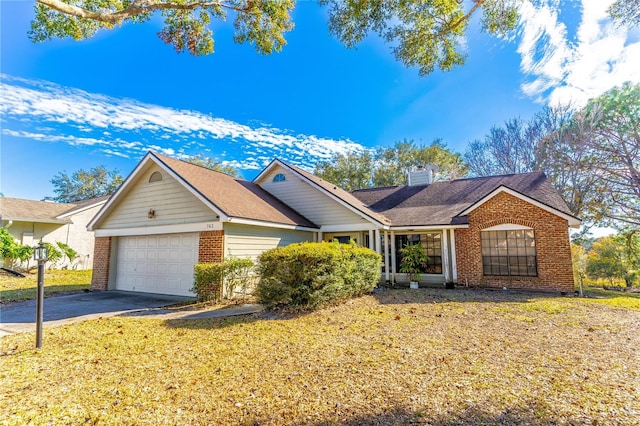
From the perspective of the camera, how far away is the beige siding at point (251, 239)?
392 inches

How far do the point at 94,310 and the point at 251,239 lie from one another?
4884 mm

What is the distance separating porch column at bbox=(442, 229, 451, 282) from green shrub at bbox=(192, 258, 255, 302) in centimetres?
810

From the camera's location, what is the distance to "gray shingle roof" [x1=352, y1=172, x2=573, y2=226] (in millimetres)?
12789

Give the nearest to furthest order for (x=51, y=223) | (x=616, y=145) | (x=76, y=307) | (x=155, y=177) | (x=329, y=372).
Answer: (x=329, y=372), (x=76, y=307), (x=155, y=177), (x=616, y=145), (x=51, y=223)

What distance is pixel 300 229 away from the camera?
12.9 meters

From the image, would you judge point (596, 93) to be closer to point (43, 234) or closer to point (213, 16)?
point (213, 16)

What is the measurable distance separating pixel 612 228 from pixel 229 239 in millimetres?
24917

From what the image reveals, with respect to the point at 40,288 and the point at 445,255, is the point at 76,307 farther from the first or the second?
the point at 445,255

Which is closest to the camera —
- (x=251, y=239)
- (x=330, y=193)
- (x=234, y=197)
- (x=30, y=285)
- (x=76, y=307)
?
(x=76, y=307)

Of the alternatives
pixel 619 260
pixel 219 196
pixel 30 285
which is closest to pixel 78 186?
pixel 30 285

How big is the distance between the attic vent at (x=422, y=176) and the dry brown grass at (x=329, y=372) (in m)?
11.6

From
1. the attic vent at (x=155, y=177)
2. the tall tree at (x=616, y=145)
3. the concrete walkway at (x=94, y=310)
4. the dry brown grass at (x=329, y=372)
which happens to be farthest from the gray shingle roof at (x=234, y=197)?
the tall tree at (x=616, y=145)

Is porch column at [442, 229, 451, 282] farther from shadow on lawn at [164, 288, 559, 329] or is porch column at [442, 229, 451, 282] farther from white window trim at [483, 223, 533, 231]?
white window trim at [483, 223, 533, 231]

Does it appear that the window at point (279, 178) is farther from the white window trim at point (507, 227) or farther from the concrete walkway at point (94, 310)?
the white window trim at point (507, 227)
